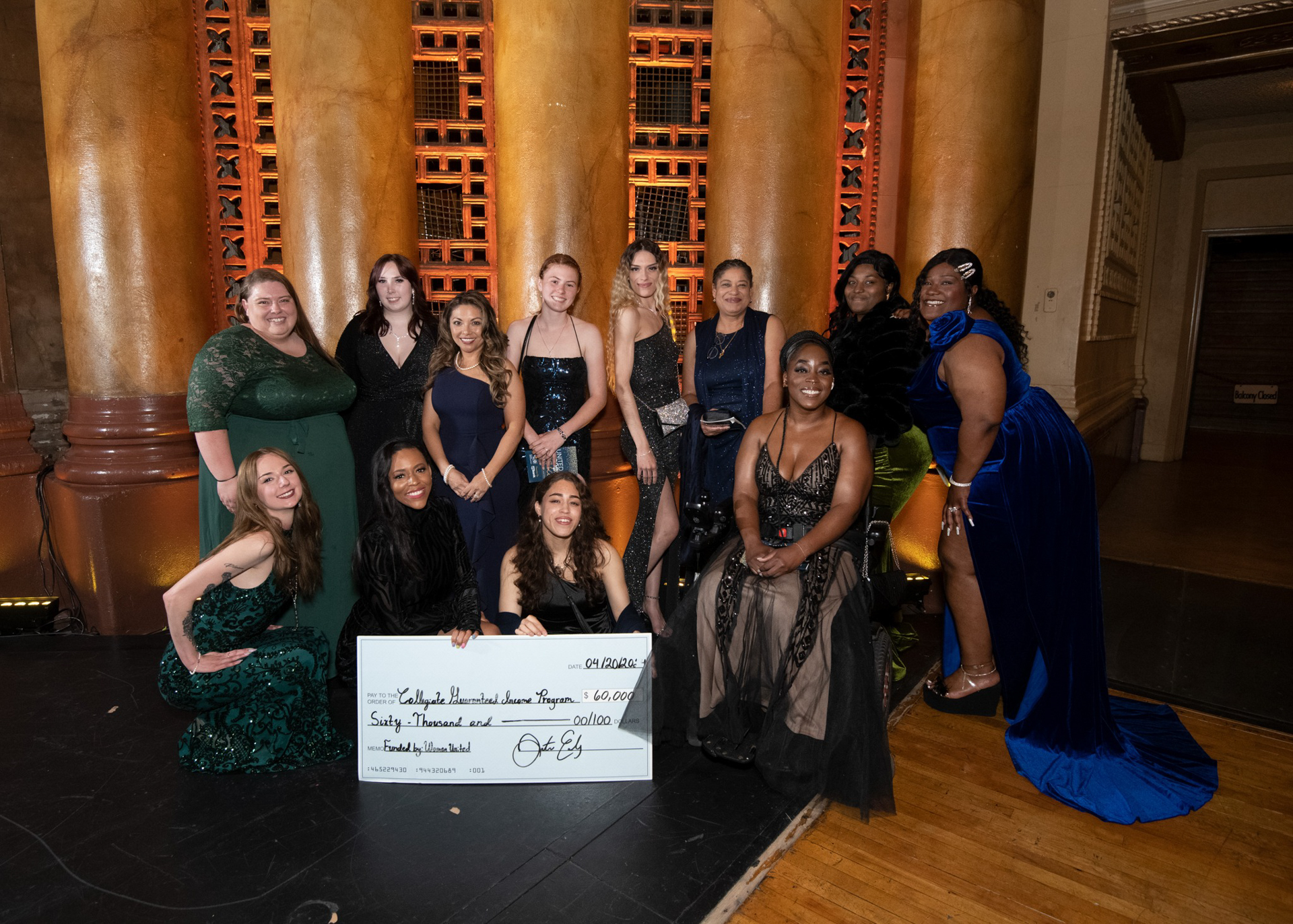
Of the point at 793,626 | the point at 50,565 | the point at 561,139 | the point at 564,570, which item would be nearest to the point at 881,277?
the point at 793,626

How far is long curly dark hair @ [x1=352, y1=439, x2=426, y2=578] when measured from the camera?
321 cm

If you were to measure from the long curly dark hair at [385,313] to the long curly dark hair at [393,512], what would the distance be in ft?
3.06

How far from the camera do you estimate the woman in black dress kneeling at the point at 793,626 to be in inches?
110

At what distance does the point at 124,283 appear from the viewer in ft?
15.2

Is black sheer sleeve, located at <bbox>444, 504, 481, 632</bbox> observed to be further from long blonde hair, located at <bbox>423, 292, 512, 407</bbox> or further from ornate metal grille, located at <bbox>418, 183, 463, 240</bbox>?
ornate metal grille, located at <bbox>418, 183, 463, 240</bbox>

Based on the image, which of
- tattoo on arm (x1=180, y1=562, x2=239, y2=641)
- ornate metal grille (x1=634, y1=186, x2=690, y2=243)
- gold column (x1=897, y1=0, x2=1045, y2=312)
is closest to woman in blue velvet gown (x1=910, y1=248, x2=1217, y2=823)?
gold column (x1=897, y1=0, x2=1045, y2=312)

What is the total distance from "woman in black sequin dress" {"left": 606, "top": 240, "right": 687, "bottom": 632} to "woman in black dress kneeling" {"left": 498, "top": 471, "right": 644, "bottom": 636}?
0.67 m

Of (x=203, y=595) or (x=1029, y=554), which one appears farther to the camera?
(x=1029, y=554)

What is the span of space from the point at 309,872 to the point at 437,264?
4.43 m

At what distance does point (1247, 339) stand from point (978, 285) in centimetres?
1351

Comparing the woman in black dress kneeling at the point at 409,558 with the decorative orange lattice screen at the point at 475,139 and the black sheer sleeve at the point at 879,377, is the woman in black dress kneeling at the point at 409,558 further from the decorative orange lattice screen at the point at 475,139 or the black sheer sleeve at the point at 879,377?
the decorative orange lattice screen at the point at 475,139

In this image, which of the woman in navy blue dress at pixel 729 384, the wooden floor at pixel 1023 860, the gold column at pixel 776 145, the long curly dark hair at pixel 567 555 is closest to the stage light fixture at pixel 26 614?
the long curly dark hair at pixel 567 555

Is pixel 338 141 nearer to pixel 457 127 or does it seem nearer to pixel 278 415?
pixel 457 127

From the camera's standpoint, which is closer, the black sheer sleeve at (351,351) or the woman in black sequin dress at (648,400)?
the woman in black sequin dress at (648,400)
